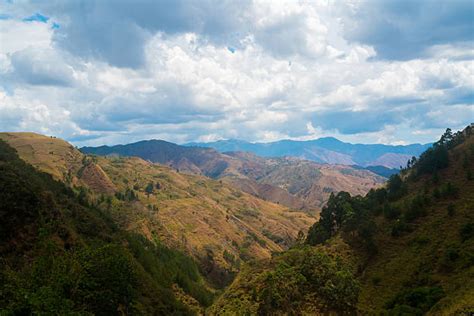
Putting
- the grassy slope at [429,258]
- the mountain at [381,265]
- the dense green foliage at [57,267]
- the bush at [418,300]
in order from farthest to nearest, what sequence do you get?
1. the mountain at [381,265]
2. the grassy slope at [429,258]
3. the bush at [418,300]
4. the dense green foliage at [57,267]

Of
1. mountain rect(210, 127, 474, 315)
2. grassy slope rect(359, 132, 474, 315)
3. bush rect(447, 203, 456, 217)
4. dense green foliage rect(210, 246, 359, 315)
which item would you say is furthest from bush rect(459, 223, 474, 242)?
dense green foliage rect(210, 246, 359, 315)

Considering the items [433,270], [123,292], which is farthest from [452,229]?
[123,292]

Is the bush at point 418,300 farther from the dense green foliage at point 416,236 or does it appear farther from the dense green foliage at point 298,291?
the dense green foliage at point 298,291

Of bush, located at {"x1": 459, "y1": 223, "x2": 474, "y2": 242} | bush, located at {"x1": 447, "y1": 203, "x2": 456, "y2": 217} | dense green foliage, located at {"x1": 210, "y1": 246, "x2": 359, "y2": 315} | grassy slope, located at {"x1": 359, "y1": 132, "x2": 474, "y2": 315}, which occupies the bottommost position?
dense green foliage, located at {"x1": 210, "y1": 246, "x2": 359, "y2": 315}

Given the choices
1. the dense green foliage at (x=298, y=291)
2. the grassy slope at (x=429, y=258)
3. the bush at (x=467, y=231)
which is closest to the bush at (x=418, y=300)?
the grassy slope at (x=429, y=258)

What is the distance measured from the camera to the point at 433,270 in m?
95.0

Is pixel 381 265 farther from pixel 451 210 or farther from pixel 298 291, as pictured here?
pixel 298 291

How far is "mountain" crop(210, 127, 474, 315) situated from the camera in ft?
283

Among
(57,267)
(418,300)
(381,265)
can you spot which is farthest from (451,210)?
(57,267)

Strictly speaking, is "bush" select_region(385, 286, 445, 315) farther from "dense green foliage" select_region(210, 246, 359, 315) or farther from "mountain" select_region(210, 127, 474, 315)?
"dense green foliage" select_region(210, 246, 359, 315)

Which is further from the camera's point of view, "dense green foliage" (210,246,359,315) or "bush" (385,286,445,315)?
"dense green foliage" (210,246,359,315)

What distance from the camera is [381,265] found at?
110938 millimetres

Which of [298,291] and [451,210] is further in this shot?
[451,210]

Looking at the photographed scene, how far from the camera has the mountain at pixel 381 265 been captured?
8619cm
